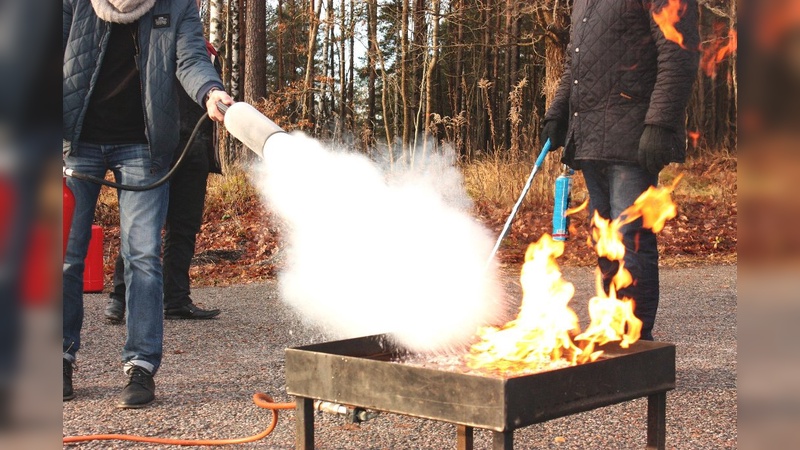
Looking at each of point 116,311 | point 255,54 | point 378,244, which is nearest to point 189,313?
point 116,311

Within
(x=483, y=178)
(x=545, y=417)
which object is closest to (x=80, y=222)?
(x=545, y=417)

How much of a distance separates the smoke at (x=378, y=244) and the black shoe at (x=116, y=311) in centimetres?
298

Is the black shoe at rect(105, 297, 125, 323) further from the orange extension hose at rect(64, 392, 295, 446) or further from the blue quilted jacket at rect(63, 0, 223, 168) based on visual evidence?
the orange extension hose at rect(64, 392, 295, 446)

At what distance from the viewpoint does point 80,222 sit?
183 inches

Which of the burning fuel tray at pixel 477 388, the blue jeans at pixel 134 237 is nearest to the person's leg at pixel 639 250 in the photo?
the burning fuel tray at pixel 477 388

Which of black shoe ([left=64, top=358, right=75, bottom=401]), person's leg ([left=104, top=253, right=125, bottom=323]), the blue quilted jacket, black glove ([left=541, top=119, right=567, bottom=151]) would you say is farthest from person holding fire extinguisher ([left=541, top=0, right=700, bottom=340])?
person's leg ([left=104, top=253, right=125, bottom=323])

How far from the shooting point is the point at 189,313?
7.41 metres

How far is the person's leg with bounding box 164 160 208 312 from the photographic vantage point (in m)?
7.24

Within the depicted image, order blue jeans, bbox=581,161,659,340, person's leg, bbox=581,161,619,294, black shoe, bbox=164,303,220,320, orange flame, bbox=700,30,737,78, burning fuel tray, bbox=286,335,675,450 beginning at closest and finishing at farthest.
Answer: burning fuel tray, bbox=286,335,675,450
orange flame, bbox=700,30,737,78
blue jeans, bbox=581,161,659,340
person's leg, bbox=581,161,619,294
black shoe, bbox=164,303,220,320

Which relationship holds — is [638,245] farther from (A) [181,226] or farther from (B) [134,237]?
(A) [181,226]

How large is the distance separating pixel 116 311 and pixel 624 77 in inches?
180

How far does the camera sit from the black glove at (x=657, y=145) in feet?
15.1

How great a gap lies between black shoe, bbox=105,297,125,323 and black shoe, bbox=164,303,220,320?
383 millimetres

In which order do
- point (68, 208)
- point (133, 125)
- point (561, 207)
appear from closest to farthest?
point (68, 208) < point (133, 125) < point (561, 207)
